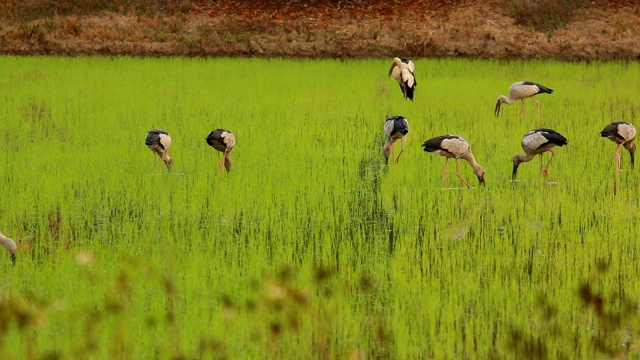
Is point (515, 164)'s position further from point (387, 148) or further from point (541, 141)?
point (387, 148)

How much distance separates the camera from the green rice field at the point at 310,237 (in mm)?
5086

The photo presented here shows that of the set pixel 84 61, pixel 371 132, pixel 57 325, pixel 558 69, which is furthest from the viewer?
pixel 84 61

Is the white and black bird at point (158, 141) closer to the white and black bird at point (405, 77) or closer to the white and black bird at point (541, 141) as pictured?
the white and black bird at point (541, 141)

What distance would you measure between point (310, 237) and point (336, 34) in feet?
67.8

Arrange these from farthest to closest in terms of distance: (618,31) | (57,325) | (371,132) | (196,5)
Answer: (196,5) < (618,31) < (371,132) < (57,325)

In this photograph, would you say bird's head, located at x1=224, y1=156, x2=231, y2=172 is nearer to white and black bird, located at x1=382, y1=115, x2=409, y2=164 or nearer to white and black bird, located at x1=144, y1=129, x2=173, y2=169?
white and black bird, located at x1=144, y1=129, x2=173, y2=169

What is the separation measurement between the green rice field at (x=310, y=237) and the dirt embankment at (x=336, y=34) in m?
9.96

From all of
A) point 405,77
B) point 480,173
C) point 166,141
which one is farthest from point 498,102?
point 166,141

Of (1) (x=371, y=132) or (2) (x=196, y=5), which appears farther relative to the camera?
(2) (x=196, y=5)

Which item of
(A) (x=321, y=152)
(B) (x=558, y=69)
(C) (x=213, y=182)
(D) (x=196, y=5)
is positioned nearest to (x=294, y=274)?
(C) (x=213, y=182)

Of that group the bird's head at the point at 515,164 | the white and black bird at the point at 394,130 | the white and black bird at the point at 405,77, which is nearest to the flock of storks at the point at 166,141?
the white and black bird at the point at 394,130

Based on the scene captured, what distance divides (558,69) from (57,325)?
1806cm

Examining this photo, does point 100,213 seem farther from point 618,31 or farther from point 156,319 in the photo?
point 618,31

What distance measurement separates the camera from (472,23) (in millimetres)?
27969
